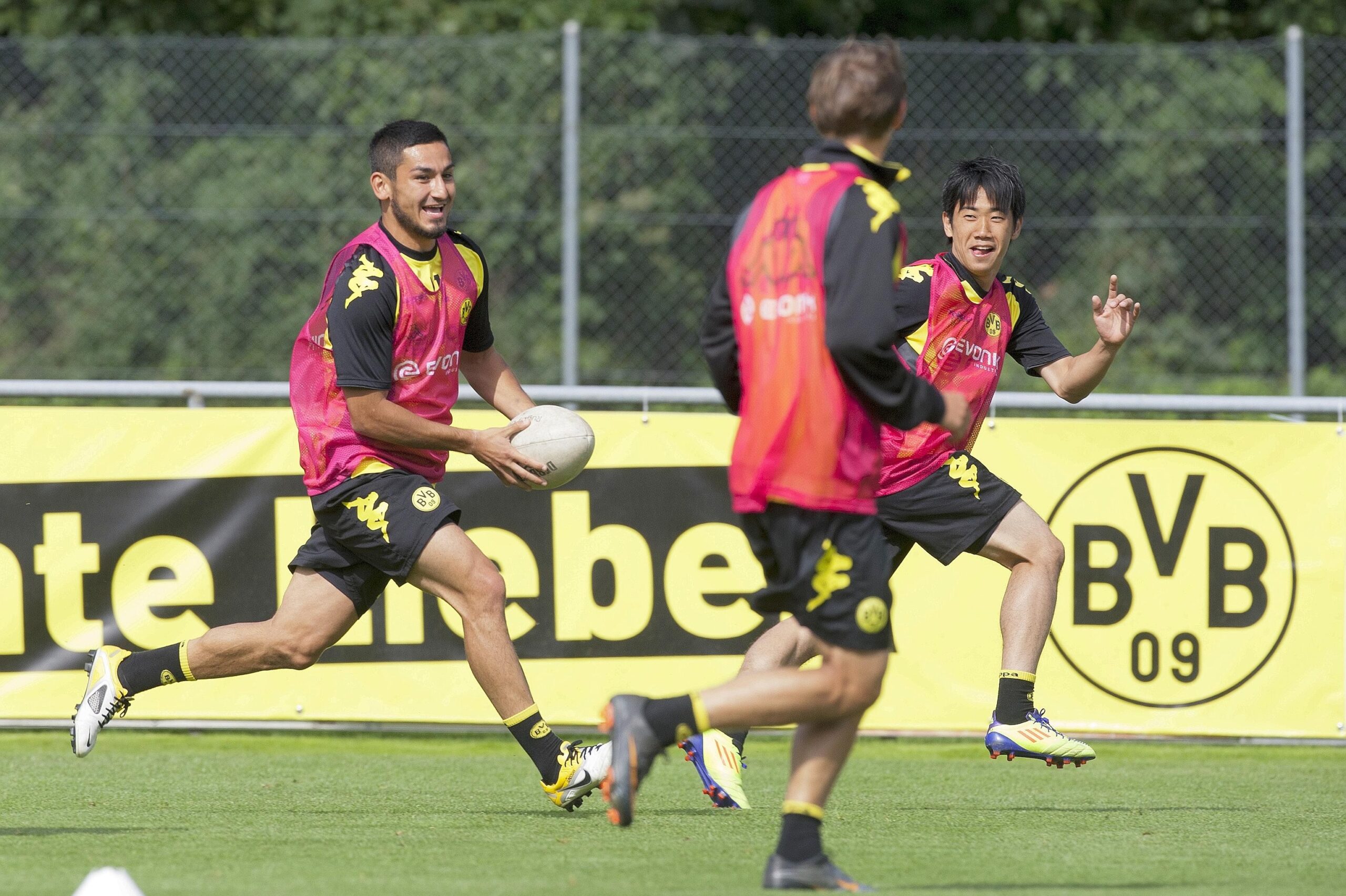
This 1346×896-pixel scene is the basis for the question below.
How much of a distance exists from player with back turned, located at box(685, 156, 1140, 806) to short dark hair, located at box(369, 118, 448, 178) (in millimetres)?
1664

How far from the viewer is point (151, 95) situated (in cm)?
1188

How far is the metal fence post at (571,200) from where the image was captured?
34.7 ft

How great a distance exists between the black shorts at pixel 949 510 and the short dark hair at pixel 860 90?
2.03 metres

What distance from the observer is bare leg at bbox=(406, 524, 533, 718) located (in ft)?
18.9

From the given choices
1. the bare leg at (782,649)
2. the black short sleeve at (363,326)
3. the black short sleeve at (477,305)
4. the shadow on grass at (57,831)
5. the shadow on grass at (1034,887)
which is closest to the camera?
the shadow on grass at (1034,887)

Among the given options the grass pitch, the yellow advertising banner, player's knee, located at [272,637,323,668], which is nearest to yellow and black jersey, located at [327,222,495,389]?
player's knee, located at [272,637,323,668]

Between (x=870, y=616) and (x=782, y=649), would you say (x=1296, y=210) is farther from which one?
(x=870, y=616)

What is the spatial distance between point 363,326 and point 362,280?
0.15m

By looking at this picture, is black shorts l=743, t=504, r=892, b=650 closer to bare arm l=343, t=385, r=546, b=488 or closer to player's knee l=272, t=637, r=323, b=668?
bare arm l=343, t=385, r=546, b=488

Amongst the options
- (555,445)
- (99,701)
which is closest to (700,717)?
(555,445)

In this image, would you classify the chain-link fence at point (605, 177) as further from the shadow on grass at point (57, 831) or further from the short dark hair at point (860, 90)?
the short dark hair at point (860, 90)

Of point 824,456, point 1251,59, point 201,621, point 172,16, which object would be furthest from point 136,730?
point 172,16

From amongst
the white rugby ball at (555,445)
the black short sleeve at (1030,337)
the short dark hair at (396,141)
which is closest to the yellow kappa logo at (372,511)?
the white rugby ball at (555,445)

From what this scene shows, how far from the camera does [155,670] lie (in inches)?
239
